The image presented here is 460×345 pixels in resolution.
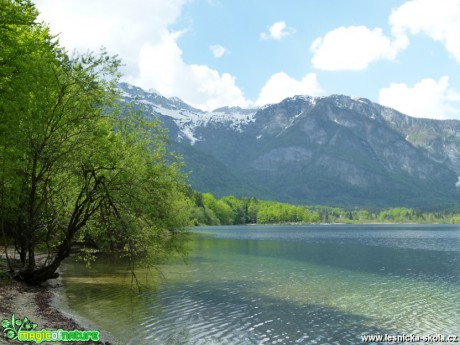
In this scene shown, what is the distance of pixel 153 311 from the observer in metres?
33.7

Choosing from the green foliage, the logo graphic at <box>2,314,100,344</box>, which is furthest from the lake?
→ the green foliage

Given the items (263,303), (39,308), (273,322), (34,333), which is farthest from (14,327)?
(263,303)

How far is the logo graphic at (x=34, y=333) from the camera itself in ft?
63.9

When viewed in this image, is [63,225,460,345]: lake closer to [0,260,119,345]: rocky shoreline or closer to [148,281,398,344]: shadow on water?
[148,281,398,344]: shadow on water

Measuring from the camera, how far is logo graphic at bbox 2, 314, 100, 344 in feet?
63.9

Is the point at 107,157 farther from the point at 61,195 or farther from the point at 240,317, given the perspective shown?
the point at 240,317

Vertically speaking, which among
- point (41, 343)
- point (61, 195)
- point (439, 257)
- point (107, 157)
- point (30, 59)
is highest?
point (30, 59)

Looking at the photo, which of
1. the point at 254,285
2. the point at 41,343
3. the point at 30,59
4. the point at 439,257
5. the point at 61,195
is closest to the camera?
the point at 41,343

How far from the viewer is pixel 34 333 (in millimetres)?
21172

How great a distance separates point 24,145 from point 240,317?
69.5 feet

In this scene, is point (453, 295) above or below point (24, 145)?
below

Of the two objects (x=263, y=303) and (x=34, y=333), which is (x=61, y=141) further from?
(x=263, y=303)

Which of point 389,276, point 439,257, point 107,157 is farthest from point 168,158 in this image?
point 439,257

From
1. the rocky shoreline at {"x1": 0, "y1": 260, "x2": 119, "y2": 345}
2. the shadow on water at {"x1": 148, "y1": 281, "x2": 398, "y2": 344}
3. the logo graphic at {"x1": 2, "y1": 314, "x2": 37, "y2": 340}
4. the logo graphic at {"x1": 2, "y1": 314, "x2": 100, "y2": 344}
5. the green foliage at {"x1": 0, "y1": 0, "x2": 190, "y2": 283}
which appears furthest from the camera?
the shadow on water at {"x1": 148, "y1": 281, "x2": 398, "y2": 344}
